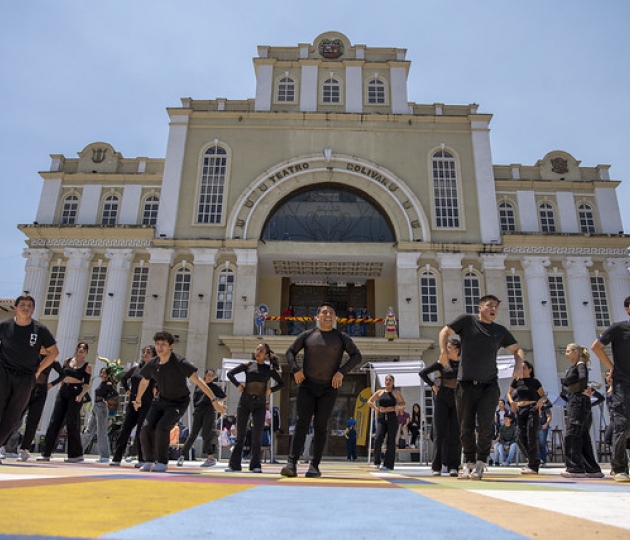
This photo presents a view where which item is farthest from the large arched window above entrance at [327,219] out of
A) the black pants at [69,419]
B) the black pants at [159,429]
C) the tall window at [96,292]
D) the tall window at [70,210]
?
the black pants at [159,429]

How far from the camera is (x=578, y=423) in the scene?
27.3 ft

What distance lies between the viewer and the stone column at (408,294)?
23.5 m

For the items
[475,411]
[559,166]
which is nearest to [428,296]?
[559,166]

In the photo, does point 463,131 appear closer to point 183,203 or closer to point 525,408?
point 183,203

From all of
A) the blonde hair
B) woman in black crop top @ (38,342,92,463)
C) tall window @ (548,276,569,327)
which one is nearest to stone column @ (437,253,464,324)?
tall window @ (548,276,569,327)

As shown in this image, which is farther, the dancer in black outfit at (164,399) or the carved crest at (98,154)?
the carved crest at (98,154)

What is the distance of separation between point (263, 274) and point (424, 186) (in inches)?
346

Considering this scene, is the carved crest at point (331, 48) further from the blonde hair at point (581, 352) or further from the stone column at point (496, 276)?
the blonde hair at point (581, 352)

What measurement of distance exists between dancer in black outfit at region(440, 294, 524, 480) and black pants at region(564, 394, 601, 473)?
91.8 inches

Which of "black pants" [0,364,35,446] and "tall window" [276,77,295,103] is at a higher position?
"tall window" [276,77,295,103]

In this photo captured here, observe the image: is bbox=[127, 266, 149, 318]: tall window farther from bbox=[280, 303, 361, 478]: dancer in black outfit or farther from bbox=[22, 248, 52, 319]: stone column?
bbox=[280, 303, 361, 478]: dancer in black outfit

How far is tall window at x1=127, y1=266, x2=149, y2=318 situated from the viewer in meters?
24.8

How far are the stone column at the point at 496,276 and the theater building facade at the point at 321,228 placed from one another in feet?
0.20

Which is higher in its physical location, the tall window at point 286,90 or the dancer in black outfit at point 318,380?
the tall window at point 286,90
